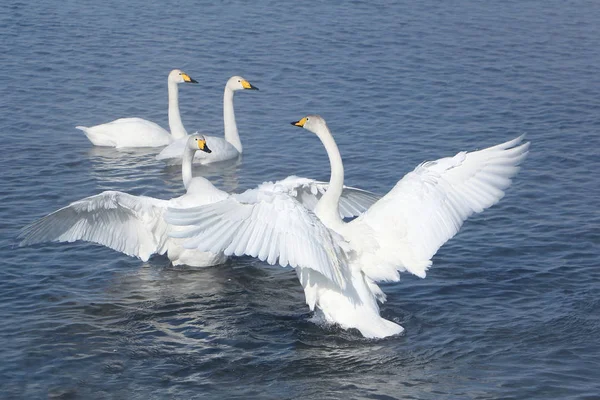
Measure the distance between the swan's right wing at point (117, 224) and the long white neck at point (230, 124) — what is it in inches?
160

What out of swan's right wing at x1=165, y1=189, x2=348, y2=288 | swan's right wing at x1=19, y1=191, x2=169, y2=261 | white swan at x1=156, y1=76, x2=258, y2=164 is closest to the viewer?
swan's right wing at x1=165, y1=189, x2=348, y2=288

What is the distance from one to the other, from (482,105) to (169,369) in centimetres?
926

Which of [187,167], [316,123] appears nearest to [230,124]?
[187,167]

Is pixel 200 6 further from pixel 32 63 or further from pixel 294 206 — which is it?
pixel 294 206

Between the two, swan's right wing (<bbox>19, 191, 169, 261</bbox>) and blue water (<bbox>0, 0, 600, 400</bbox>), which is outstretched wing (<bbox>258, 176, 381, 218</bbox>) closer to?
blue water (<bbox>0, 0, 600, 400</bbox>)

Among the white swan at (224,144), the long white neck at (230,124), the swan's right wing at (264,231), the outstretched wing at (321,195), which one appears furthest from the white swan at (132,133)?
the swan's right wing at (264,231)

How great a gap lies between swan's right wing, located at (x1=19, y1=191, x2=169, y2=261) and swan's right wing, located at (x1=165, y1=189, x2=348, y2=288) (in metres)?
2.58

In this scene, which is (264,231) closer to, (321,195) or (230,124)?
(321,195)

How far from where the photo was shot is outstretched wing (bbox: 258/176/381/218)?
34.8ft

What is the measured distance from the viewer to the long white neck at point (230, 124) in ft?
49.0

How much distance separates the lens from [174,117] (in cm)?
1550

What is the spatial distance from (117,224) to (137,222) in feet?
0.69

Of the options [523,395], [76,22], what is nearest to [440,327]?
[523,395]

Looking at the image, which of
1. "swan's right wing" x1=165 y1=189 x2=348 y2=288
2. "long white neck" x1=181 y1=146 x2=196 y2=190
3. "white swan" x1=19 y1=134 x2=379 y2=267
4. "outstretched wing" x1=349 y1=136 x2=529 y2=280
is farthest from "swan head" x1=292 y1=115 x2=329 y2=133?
"long white neck" x1=181 y1=146 x2=196 y2=190
